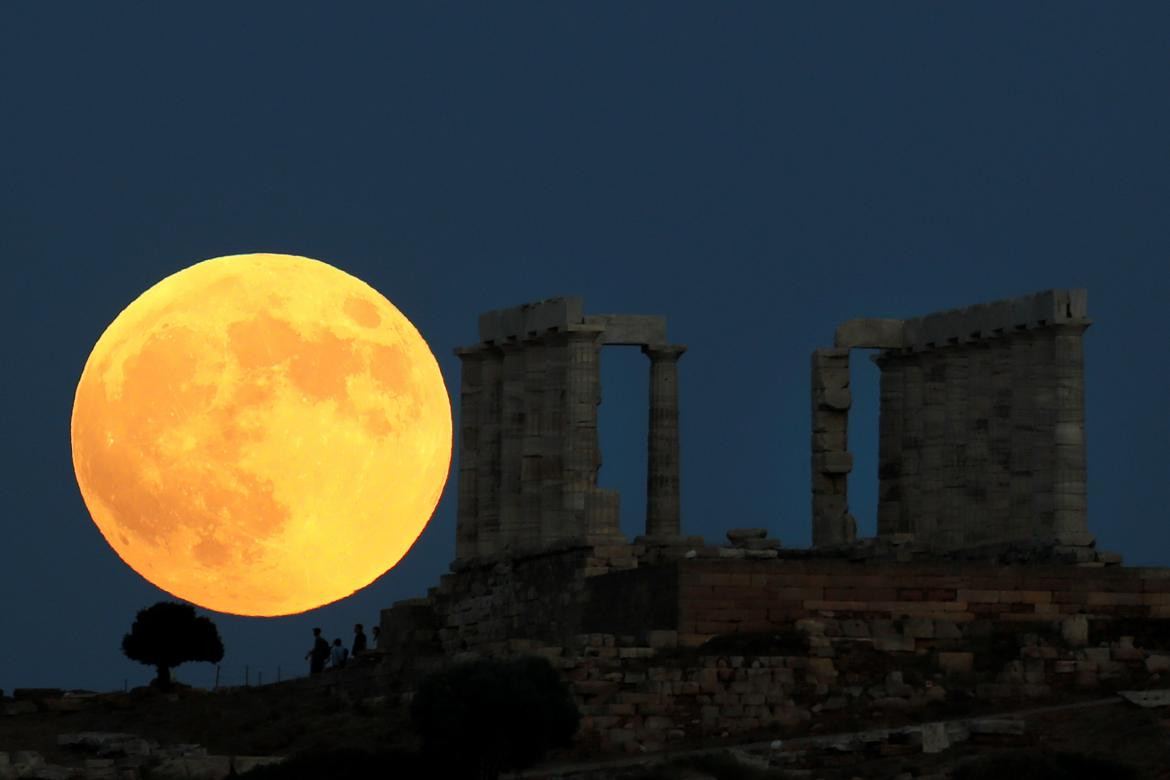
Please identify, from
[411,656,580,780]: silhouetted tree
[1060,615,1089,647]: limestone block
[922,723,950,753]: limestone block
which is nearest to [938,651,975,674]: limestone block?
[1060,615,1089,647]: limestone block

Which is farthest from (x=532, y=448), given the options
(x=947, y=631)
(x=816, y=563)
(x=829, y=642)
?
(x=829, y=642)

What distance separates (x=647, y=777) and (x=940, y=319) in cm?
2629

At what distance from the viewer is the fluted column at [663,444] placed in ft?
291

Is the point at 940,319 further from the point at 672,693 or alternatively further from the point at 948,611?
the point at 672,693

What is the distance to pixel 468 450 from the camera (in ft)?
301

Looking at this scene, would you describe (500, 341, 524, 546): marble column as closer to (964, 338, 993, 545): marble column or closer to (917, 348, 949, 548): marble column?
(917, 348, 949, 548): marble column

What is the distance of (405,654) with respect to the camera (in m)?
→ 86.5

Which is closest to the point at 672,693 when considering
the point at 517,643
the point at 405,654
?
the point at 517,643

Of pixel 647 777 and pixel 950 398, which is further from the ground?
pixel 950 398

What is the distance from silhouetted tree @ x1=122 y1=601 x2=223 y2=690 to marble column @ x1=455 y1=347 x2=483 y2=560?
5.99 m

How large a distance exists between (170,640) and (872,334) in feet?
54.4

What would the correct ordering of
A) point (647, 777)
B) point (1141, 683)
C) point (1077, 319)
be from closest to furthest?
point (647, 777) < point (1141, 683) < point (1077, 319)

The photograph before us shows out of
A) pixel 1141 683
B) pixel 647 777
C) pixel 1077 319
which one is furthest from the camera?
pixel 1077 319

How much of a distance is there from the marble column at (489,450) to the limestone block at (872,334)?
751cm
